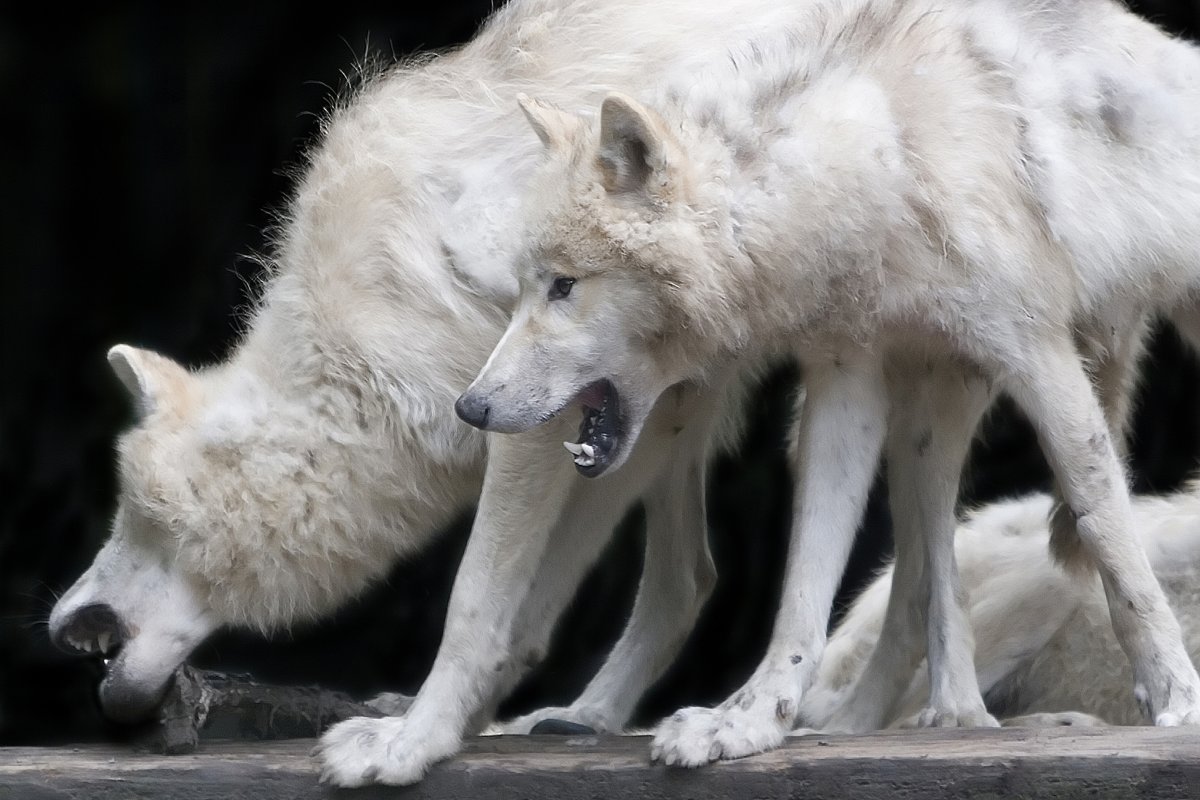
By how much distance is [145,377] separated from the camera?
5.24 meters

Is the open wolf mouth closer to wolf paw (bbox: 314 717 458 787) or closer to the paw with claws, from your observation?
the paw with claws

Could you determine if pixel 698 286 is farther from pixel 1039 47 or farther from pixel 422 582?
pixel 422 582

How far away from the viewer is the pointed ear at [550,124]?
4508 millimetres

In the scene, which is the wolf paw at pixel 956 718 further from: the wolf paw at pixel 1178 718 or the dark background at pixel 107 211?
the dark background at pixel 107 211

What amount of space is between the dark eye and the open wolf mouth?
0.83ft

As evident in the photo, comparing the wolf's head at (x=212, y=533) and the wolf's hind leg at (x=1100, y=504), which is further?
the wolf's head at (x=212, y=533)

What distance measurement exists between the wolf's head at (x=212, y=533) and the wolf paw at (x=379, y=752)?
0.79 metres

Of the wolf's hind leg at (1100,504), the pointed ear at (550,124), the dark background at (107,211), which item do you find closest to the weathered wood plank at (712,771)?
the wolf's hind leg at (1100,504)

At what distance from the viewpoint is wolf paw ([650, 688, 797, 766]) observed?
4172 millimetres

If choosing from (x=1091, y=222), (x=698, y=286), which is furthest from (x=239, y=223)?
(x=1091, y=222)

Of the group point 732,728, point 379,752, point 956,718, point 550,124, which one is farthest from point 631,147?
point 956,718

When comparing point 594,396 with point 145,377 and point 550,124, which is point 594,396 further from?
point 145,377

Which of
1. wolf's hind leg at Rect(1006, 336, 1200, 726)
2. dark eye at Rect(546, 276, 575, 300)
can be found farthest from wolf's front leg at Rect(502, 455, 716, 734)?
wolf's hind leg at Rect(1006, 336, 1200, 726)

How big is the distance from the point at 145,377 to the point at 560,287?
1.61 metres
